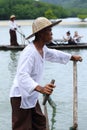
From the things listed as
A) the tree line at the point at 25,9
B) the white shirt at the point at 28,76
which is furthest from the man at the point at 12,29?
the tree line at the point at 25,9

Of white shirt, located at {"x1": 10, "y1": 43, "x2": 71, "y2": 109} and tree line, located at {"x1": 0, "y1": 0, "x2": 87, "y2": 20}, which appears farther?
tree line, located at {"x1": 0, "y1": 0, "x2": 87, "y2": 20}

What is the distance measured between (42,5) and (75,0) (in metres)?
A: 43.8

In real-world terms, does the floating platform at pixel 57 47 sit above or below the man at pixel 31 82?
below

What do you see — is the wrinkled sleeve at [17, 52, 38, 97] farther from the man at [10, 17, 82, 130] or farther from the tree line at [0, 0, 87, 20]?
the tree line at [0, 0, 87, 20]

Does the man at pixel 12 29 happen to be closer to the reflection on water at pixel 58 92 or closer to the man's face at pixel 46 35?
the reflection on water at pixel 58 92

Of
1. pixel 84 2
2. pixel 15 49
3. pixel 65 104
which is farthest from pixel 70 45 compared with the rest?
pixel 84 2

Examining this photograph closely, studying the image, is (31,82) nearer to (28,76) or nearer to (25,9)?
(28,76)

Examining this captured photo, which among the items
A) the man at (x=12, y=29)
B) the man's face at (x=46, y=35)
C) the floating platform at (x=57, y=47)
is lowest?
the floating platform at (x=57, y=47)

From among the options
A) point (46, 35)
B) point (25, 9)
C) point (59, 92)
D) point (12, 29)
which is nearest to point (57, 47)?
point (12, 29)

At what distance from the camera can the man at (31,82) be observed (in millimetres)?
5586

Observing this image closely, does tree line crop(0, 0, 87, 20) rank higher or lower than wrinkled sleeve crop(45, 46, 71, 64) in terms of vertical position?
higher

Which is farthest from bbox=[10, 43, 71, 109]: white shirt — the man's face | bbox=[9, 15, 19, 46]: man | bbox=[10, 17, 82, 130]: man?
bbox=[9, 15, 19, 46]: man

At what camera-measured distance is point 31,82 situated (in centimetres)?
550

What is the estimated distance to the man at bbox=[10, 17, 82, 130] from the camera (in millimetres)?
5586
